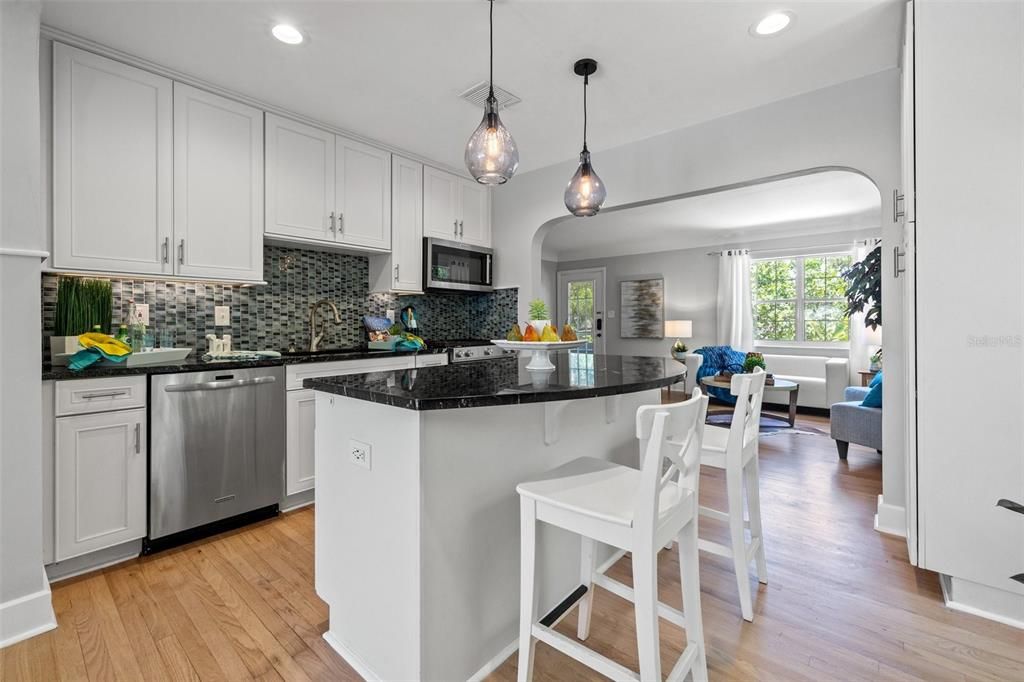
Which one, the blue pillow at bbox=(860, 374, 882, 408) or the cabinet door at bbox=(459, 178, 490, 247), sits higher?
the cabinet door at bbox=(459, 178, 490, 247)

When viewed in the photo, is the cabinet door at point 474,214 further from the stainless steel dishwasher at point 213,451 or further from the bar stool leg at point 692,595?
the bar stool leg at point 692,595

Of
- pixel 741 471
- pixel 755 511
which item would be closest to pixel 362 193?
pixel 741 471

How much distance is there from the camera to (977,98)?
1.71 metres

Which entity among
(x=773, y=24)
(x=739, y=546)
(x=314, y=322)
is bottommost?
(x=739, y=546)

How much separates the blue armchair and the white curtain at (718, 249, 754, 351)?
2985 mm

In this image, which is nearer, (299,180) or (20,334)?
(20,334)

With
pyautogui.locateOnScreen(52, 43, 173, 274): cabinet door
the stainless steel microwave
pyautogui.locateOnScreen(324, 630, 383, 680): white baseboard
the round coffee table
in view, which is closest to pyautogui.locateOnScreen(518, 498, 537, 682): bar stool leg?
pyautogui.locateOnScreen(324, 630, 383, 680): white baseboard

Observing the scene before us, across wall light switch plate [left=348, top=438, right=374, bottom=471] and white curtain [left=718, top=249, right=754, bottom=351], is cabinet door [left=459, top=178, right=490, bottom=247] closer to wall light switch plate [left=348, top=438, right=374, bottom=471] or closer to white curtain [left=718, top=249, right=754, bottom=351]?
wall light switch plate [left=348, top=438, right=374, bottom=471]

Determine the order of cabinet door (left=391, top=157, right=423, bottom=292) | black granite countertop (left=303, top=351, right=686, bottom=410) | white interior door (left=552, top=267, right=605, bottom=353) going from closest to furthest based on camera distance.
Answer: black granite countertop (left=303, top=351, right=686, bottom=410), cabinet door (left=391, top=157, right=423, bottom=292), white interior door (left=552, top=267, right=605, bottom=353)

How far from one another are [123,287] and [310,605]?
6.89 feet

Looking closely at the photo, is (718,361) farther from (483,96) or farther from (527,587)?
(527,587)

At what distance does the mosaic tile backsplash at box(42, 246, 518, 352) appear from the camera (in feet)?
8.97

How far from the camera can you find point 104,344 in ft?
7.09

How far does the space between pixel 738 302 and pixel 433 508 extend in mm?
6370
